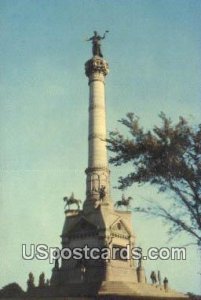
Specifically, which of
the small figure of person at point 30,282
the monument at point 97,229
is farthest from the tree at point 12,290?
the monument at point 97,229

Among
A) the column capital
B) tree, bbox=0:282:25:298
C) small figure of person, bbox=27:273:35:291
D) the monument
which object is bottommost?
tree, bbox=0:282:25:298

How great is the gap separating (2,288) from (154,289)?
11788 mm

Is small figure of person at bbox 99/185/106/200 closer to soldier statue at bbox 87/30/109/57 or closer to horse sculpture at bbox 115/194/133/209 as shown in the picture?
horse sculpture at bbox 115/194/133/209

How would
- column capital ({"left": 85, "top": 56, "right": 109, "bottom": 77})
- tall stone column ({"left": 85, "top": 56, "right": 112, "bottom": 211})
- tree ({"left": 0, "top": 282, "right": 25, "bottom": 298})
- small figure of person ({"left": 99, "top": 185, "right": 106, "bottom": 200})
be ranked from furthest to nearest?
1. column capital ({"left": 85, "top": 56, "right": 109, "bottom": 77})
2. tall stone column ({"left": 85, "top": 56, "right": 112, "bottom": 211})
3. small figure of person ({"left": 99, "top": 185, "right": 106, "bottom": 200})
4. tree ({"left": 0, "top": 282, "right": 25, "bottom": 298})

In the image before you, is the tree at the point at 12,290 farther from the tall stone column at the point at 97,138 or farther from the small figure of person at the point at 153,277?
the small figure of person at the point at 153,277

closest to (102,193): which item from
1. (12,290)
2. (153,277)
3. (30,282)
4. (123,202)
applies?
(123,202)

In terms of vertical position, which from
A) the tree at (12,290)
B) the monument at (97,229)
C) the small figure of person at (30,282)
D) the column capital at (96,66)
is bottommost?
the tree at (12,290)

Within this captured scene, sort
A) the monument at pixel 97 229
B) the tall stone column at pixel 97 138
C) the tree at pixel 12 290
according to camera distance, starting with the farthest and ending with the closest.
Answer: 1. the tall stone column at pixel 97 138
2. the monument at pixel 97 229
3. the tree at pixel 12 290

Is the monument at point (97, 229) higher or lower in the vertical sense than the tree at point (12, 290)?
higher

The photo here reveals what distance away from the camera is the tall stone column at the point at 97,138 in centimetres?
4141

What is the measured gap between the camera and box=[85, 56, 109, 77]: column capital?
4511 cm

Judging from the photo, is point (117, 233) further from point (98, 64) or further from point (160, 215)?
point (160, 215)

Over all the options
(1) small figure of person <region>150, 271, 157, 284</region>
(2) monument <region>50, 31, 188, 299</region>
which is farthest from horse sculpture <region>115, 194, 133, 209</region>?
(1) small figure of person <region>150, 271, 157, 284</region>

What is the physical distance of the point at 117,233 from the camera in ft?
130
